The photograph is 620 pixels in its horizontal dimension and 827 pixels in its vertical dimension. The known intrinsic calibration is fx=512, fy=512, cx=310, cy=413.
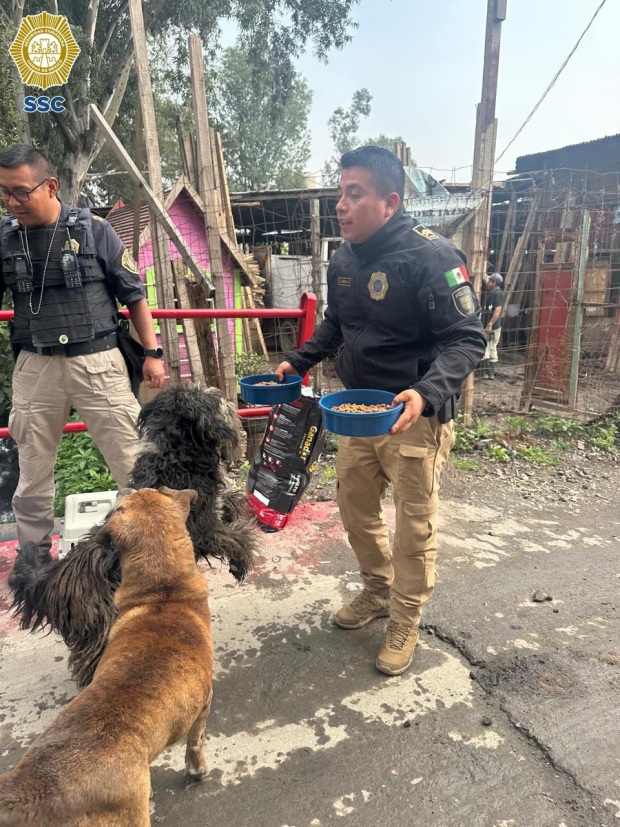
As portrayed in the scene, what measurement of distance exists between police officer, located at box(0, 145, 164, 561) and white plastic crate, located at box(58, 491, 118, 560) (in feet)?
0.41

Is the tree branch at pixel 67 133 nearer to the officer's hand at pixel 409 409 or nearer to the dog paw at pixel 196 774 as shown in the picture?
the officer's hand at pixel 409 409

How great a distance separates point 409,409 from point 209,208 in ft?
11.6

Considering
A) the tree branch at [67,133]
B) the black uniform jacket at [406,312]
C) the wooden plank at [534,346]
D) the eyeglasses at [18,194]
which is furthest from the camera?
the tree branch at [67,133]

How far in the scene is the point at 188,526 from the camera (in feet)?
8.40

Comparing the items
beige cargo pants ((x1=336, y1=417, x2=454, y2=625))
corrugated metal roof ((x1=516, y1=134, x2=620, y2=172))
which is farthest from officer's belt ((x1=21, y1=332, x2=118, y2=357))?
corrugated metal roof ((x1=516, y1=134, x2=620, y2=172))

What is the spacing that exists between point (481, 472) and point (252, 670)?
342 centimetres

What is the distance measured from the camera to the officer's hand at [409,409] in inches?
78.0

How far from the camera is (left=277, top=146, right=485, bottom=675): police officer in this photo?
7.36 feet

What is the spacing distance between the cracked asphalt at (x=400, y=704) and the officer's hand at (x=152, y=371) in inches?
51.7

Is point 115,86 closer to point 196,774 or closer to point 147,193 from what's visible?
point 147,193

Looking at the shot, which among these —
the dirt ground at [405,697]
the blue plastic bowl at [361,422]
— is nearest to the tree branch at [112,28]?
the dirt ground at [405,697]

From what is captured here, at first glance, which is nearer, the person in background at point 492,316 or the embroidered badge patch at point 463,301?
the embroidered badge patch at point 463,301

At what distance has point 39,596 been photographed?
239 cm

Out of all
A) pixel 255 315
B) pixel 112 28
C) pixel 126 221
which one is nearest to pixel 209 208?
pixel 255 315
